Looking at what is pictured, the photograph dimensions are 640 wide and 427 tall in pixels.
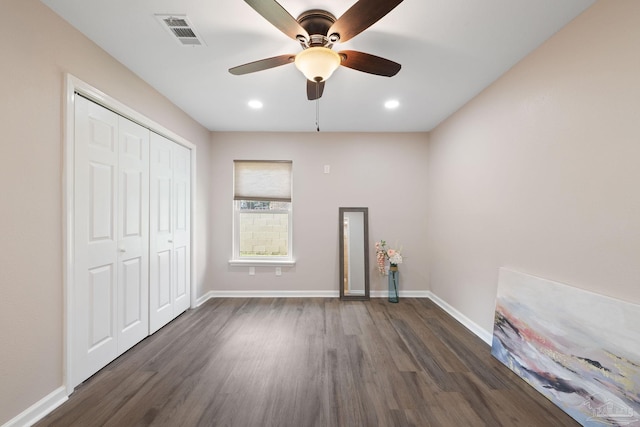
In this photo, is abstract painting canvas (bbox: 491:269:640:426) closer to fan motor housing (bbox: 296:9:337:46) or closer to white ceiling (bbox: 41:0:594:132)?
white ceiling (bbox: 41:0:594:132)

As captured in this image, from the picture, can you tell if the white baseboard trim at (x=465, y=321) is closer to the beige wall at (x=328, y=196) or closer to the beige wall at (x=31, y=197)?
the beige wall at (x=328, y=196)

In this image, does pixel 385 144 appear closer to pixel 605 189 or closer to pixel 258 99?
pixel 258 99

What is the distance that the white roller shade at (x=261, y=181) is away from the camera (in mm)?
4031

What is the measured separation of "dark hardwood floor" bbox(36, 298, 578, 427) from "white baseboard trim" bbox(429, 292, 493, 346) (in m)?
0.09

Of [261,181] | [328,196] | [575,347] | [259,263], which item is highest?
[261,181]

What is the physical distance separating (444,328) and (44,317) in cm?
349

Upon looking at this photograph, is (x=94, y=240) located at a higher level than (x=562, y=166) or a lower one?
lower

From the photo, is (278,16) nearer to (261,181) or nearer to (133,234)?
(133,234)

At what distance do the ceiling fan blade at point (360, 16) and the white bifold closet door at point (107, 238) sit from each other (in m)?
1.96

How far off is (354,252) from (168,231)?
2557 millimetres

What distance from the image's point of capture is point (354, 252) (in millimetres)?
3990

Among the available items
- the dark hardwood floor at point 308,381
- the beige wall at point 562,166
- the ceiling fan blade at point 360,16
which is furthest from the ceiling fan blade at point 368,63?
the dark hardwood floor at point 308,381

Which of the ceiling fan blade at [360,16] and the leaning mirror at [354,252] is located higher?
the ceiling fan blade at [360,16]

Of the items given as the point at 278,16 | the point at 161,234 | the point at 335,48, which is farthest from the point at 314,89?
the point at 161,234
